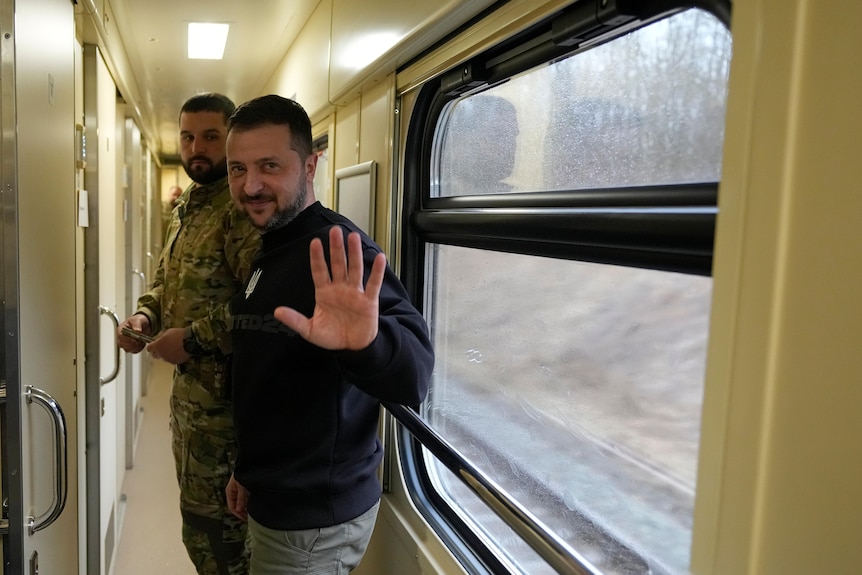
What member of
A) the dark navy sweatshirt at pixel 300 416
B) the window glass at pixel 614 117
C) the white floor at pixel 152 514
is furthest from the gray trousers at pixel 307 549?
the white floor at pixel 152 514

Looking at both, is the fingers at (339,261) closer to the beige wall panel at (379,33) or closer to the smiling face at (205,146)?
the beige wall panel at (379,33)

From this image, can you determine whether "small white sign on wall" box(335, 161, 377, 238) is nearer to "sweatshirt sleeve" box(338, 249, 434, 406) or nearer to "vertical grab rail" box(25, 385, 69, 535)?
"sweatshirt sleeve" box(338, 249, 434, 406)

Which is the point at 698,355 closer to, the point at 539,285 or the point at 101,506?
the point at 539,285

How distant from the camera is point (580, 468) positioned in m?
1.29

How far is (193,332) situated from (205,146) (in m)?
0.71

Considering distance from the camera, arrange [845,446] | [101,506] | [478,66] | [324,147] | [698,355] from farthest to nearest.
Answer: [324,147] < [101,506] < [478,66] < [698,355] < [845,446]

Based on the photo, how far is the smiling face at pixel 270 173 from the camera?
156 cm

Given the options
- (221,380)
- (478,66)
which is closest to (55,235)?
(221,380)

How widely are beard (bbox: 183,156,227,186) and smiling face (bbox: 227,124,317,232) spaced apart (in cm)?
67

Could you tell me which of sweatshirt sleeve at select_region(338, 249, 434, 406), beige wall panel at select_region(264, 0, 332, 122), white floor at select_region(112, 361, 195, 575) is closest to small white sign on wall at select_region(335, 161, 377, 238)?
beige wall panel at select_region(264, 0, 332, 122)

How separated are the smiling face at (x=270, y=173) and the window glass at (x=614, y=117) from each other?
49 cm

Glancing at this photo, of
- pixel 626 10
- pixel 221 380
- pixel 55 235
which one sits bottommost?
pixel 221 380

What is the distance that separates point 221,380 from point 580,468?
1.26 m

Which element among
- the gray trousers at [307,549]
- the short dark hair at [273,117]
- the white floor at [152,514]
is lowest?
the white floor at [152,514]
